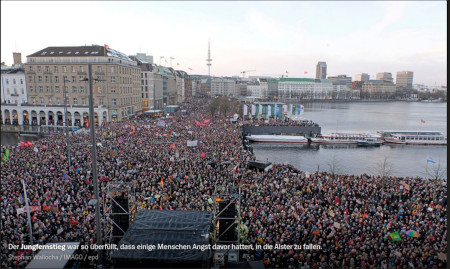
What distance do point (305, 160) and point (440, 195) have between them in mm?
24179

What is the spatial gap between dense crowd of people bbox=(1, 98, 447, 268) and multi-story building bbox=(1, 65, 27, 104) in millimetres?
36198

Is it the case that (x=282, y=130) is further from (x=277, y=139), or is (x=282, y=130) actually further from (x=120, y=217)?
(x=120, y=217)

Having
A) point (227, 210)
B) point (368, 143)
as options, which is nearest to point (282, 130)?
point (368, 143)

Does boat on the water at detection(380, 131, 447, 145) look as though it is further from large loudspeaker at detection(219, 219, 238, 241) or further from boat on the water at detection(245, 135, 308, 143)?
large loudspeaker at detection(219, 219, 238, 241)

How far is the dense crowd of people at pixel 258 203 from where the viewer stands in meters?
13.4

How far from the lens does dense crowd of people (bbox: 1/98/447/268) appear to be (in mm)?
13383

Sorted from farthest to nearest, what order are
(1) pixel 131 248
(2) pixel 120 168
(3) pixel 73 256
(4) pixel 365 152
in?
(4) pixel 365 152
(2) pixel 120 168
(3) pixel 73 256
(1) pixel 131 248

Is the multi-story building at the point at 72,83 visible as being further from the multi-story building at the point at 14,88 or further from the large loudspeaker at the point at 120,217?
the large loudspeaker at the point at 120,217

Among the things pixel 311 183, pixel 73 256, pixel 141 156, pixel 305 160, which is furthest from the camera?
pixel 305 160

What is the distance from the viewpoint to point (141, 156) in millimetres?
27641

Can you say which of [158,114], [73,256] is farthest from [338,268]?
[158,114]

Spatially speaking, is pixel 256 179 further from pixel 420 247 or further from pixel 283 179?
pixel 420 247

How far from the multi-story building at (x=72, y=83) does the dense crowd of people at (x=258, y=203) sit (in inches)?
1147

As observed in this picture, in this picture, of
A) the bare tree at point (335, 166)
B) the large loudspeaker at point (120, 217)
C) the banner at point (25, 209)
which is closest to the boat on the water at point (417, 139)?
the bare tree at point (335, 166)
